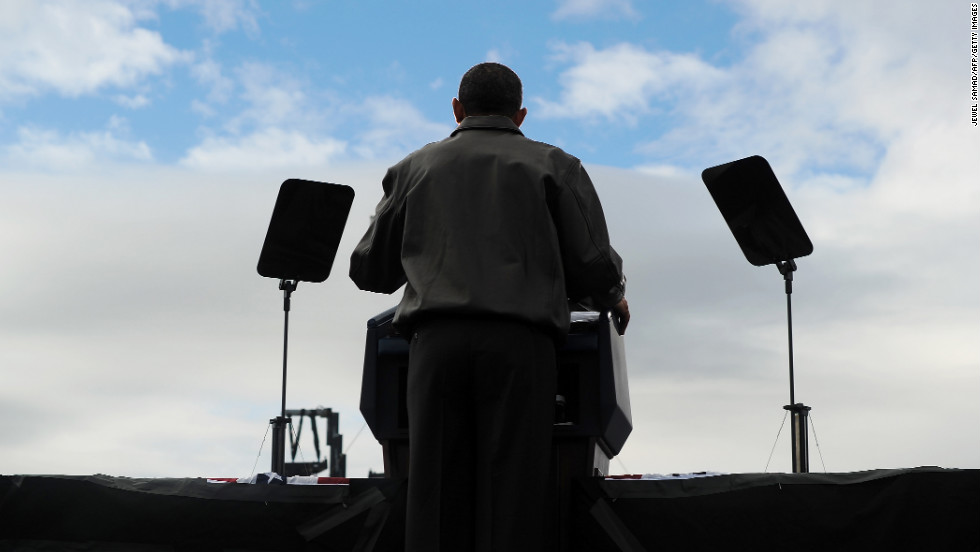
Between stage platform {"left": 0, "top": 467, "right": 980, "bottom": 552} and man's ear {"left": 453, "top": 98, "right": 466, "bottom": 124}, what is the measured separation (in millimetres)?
877

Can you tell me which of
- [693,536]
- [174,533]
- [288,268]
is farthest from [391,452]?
[288,268]

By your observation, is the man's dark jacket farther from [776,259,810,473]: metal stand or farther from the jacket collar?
[776,259,810,473]: metal stand

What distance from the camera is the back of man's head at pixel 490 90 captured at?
245 centimetres

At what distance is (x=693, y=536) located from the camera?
2.47 metres

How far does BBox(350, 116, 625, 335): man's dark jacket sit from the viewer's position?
7.27 ft

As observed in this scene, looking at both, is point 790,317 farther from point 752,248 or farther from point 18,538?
point 18,538

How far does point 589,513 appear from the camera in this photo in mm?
2514

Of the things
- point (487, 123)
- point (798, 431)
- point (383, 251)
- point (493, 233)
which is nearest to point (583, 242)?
point (493, 233)

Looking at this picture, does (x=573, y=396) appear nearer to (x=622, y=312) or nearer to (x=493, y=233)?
(x=622, y=312)

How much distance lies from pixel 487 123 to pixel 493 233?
12.5 inches

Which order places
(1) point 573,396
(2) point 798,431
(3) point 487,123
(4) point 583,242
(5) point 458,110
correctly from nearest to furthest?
(4) point 583,242 < (3) point 487,123 < (5) point 458,110 < (1) point 573,396 < (2) point 798,431

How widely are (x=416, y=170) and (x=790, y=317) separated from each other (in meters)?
2.14

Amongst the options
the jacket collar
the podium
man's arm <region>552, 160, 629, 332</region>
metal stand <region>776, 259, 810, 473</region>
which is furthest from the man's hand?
metal stand <region>776, 259, 810, 473</region>

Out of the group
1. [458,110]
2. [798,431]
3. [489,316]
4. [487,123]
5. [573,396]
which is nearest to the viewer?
[489,316]
